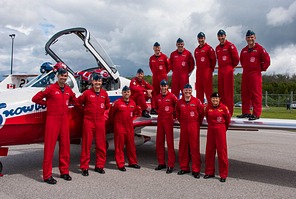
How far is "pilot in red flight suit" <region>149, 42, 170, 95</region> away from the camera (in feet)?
28.1

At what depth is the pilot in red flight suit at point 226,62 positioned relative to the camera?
23.3 ft

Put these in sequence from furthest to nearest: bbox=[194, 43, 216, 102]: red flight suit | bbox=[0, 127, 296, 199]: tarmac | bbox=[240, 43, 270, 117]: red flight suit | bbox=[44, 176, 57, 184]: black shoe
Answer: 1. bbox=[194, 43, 216, 102]: red flight suit
2. bbox=[240, 43, 270, 117]: red flight suit
3. bbox=[44, 176, 57, 184]: black shoe
4. bbox=[0, 127, 296, 199]: tarmac

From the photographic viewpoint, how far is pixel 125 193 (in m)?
5.20

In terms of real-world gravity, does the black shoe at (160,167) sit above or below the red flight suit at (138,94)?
below

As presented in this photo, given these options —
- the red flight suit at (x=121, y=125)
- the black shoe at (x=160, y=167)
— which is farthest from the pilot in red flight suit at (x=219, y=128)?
the red flight suit at (x=121, y=125)

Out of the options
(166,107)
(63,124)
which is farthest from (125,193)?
Result: (166,107)

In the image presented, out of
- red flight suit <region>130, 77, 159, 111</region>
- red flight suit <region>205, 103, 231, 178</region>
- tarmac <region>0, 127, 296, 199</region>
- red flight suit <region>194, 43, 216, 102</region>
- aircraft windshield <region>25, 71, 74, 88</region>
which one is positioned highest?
red flight suit <region>194, 43, 216, 102</region>

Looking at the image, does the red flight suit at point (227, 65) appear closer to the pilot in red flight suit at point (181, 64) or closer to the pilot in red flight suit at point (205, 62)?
the pilot in red flight suit at point (205, 62)

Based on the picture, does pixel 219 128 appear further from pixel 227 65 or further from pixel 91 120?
pixel 91 120

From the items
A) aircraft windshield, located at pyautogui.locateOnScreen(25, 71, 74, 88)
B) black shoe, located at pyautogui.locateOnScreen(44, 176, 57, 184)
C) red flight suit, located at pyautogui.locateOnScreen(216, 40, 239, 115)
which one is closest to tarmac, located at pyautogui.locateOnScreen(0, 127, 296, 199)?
black shoe, located at pyautogui.locateOnScreen(44, 176, 57, 184)

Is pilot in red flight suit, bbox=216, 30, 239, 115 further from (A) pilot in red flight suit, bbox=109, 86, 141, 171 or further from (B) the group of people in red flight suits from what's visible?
(A) pilot in red flight suit, bbox=109, 86, 141, 171

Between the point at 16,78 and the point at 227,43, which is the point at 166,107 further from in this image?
the point at 16,78

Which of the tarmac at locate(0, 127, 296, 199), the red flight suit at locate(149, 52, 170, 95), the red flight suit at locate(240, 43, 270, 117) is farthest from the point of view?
the red flight suit at locate(149, 52, 170, 95)

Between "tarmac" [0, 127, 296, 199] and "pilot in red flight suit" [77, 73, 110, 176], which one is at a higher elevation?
"pilot in red flight suit" [77, 73, 110, 176]
